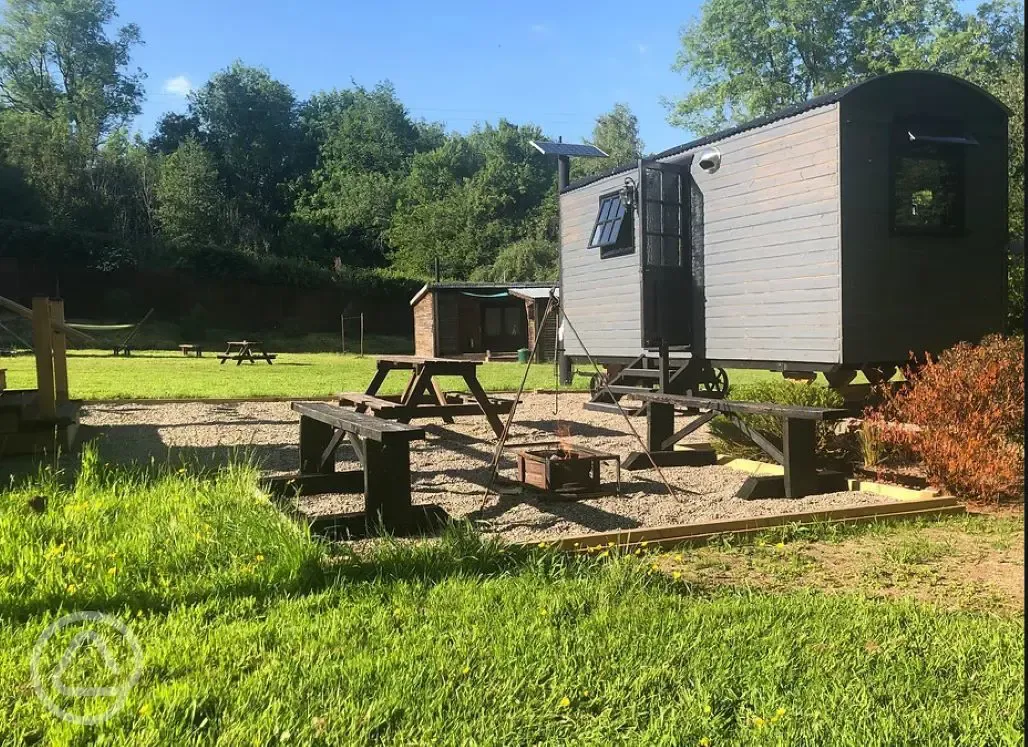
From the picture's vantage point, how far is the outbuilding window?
784 cm

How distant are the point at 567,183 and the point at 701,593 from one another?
10615 millimetres

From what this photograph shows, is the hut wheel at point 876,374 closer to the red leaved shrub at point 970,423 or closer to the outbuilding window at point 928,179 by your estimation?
the outbuilding window at point 928,179

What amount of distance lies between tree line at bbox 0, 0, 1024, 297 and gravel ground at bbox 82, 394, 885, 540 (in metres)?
13.9

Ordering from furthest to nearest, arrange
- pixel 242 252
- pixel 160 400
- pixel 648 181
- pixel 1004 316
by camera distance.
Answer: pixel 242 252
pixel 160 400
pixel 648 181
pixel 1004 316

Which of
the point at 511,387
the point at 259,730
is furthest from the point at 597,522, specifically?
the point at 511,387

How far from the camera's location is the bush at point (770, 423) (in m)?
6.50

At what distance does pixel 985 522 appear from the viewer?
4613 millimetres

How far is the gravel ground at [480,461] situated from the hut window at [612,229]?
7.23ft

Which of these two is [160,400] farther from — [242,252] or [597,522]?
[242,252]

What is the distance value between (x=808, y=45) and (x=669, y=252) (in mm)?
28636

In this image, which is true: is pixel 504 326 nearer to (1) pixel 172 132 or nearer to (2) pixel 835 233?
(2) pixel 835 233

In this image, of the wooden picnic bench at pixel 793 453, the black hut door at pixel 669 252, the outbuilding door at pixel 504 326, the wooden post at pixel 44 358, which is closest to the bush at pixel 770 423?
the wooden picnic bench at pixel 793 453

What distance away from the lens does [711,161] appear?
9133mm

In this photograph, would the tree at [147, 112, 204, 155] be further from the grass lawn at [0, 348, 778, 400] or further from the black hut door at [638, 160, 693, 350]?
the black hut door at [638, 160, 693, 350]
